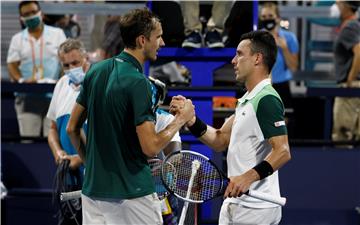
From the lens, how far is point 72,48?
6.76 m

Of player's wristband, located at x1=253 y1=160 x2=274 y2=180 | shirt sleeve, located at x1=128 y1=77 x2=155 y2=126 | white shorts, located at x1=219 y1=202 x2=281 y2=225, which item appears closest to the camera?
shirt sleeve, located at x1=128 y1=77 x2=155 y2=126

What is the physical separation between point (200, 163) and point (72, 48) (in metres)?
2.42

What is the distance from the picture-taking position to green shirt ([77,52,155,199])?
4434 mm

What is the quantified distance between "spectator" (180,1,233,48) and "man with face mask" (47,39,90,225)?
3.66 feet

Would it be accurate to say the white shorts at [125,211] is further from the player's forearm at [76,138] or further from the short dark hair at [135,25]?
the short dark hair at [135,25]

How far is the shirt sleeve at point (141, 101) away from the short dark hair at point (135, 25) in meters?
0.28

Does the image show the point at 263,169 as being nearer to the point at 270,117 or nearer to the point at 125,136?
the point at 270,117

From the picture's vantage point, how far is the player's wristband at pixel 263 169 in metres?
4.66

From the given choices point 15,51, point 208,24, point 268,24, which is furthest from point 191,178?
point 15,51

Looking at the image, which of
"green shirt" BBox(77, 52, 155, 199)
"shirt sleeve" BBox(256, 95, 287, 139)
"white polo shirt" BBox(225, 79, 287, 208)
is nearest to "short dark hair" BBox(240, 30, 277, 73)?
"white polo shirt" BBox(225, 79, 287, 208)

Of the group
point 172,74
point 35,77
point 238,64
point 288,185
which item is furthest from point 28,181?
point 238,64

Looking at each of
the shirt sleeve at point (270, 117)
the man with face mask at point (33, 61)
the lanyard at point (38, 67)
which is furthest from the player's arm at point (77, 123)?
the lanyard at point (38, 67)

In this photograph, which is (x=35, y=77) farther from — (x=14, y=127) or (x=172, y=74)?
(x=172, y=74)

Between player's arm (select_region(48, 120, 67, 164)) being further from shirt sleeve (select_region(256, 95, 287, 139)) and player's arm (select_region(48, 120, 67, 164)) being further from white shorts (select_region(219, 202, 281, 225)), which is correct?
shirt sleeve (select_region(256, 95, 287, 139))
